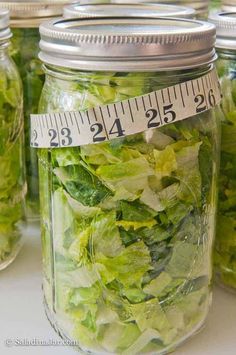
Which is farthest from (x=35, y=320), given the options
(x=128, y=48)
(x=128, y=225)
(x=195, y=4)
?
(x=195, y=4)

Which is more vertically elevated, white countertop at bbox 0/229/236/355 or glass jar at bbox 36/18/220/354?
glass jar at bbox 36/18/220/354

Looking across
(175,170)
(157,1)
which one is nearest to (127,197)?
(175,170)

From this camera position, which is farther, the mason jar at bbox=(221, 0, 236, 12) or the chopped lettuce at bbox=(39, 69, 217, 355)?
the mason jar at bbox=(221, 0, 236, 12)

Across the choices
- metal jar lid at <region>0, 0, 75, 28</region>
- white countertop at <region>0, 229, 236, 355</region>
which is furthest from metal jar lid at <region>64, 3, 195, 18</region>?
white countertop at <region>0, 229, 236, 355</region>

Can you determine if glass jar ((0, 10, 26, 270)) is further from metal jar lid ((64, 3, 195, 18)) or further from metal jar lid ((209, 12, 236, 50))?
metal jar lid ((209, 12, 236, 50))

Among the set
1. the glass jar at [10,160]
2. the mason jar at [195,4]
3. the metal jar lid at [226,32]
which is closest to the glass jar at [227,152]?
the metal jar lid at [226,32]

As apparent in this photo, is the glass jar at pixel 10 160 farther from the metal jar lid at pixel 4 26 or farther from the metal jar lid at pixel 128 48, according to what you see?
the metal jar lid at pixel 128 48

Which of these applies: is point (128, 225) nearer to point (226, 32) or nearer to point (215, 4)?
point (226, 32)
